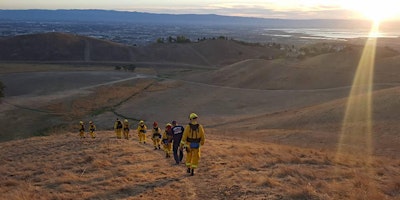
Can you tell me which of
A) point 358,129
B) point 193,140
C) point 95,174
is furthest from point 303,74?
point 95,174

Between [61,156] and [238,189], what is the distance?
9.68 m

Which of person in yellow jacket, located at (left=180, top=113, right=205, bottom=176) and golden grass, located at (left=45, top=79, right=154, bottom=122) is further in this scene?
golden grass, located at (left=45, top=79, right=154, bottom=122)

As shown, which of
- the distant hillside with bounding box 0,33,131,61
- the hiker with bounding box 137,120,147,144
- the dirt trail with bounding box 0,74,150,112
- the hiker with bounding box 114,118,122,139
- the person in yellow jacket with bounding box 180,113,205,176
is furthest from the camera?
the distant hillside with bounding box 0,33,131,61

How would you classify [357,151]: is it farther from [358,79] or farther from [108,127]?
[358,79]

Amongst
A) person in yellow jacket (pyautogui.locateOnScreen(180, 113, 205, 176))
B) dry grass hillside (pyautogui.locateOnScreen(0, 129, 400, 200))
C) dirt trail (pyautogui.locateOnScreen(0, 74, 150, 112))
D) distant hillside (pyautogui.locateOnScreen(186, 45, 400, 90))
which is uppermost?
person in yellow jacket (pyautogui.locateOnScreen(180, 113, 205, 176))

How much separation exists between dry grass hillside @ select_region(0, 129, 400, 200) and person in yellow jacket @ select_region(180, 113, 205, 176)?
44 centimetres

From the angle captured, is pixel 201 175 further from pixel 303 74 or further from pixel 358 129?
pixel 303 74

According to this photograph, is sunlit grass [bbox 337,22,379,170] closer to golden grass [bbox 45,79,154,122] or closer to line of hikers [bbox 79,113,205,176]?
line of hikers [bbox 79,113,205,176]

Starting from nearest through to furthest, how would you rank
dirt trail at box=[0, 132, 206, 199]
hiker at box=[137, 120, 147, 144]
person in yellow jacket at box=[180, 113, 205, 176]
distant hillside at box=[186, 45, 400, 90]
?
dirt trail at box=[0, 132, 206, 199] → person in yellow jacket at box=[180, 113, 205, 176] → hiker at box=[137, 120, 147, 144] → distant hillside at box=[186, 45, 400, 90]

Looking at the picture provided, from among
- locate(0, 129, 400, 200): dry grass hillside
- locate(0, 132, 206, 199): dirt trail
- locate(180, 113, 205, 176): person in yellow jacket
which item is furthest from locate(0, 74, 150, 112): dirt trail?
locate(180, 113, 205, 176): person in yellow jacket

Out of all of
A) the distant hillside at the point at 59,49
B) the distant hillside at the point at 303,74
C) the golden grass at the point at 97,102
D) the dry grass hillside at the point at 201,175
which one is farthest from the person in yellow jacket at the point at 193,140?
the distant hillside at the point at 59,49

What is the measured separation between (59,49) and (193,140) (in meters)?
130

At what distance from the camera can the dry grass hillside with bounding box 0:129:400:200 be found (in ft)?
38.4

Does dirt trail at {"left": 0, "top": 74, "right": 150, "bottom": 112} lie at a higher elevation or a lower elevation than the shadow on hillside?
lower
